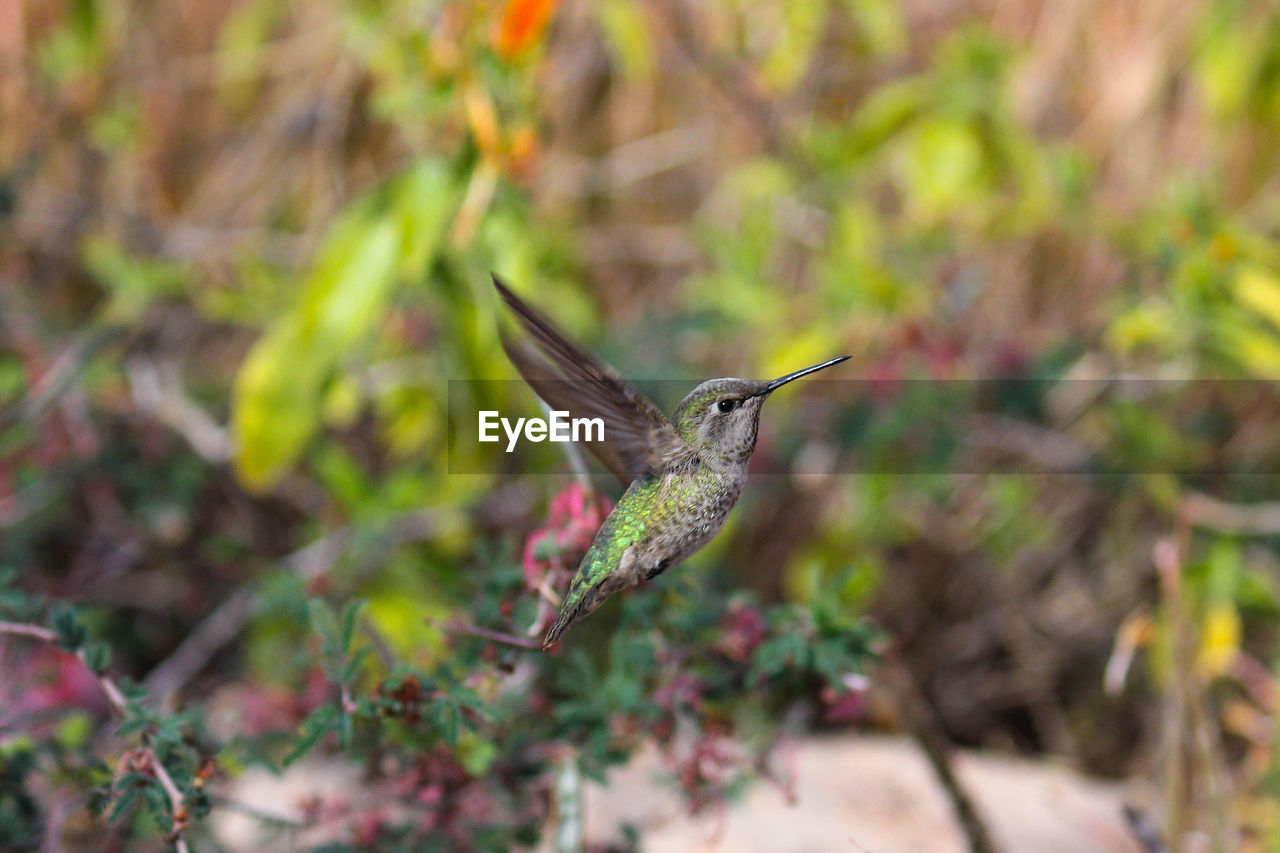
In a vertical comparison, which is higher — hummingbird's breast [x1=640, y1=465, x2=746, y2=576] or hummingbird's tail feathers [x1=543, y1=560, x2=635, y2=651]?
hummingbird's breast [x1=640, y1=465, x2=746, y2=576]

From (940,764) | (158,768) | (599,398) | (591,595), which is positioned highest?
(599,398)

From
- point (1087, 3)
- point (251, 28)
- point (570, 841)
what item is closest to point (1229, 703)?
point (1087, 3)

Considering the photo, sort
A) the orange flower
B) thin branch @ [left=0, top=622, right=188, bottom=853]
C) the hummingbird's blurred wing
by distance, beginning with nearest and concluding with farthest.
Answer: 1. the hummingbird's blurred wing
2. thin branch @ [left=0, top=622, right=188, bottom=853]
3. the orange flower

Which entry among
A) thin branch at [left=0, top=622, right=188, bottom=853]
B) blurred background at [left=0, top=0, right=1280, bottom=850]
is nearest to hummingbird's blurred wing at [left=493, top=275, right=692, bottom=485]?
blurred background at [left=0, top=0, right=1280, bottom=850]

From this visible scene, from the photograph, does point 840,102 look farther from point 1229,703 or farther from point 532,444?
point 1229,703

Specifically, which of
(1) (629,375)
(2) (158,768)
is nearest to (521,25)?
(1) (629,375)

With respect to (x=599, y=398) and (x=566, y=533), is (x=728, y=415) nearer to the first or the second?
(x=599, y=398)

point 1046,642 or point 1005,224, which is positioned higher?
point 1005,224

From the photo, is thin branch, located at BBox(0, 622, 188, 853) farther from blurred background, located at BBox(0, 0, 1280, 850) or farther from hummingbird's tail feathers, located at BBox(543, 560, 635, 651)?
hummingbird's tail feathers, located at BBox(543, 560, 635, 651)
